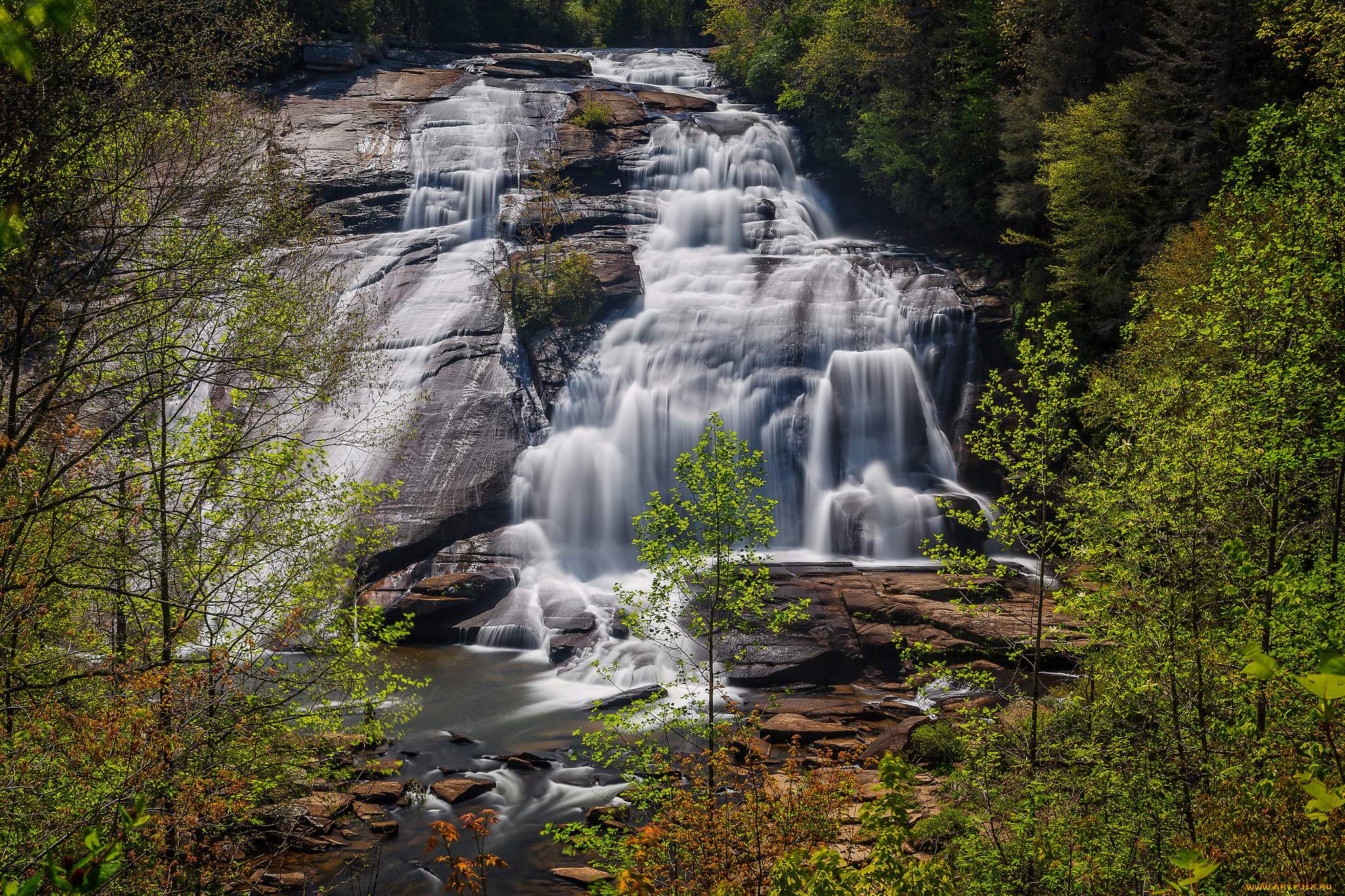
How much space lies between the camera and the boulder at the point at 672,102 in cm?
4025

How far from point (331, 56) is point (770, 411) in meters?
33.0

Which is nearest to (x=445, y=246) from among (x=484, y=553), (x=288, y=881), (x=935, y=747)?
(x=484, y=553)

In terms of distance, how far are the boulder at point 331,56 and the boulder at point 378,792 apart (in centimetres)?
4003

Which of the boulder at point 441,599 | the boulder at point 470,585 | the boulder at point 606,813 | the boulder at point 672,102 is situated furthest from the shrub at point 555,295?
the boulder at point 606,813

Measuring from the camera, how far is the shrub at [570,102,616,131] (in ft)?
122

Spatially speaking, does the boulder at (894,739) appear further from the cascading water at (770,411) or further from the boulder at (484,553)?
the boulder at (484,553)

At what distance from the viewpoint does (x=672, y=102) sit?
4084 centimetres

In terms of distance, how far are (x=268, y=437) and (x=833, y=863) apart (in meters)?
8.91

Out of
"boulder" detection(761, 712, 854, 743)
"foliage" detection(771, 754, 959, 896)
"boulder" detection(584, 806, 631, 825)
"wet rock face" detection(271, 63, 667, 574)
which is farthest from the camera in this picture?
"wet rock face" detection(271, 63, 667, 574)

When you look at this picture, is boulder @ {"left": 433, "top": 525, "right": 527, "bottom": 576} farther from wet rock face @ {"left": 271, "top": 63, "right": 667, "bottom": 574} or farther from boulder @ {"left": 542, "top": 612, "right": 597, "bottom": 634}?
boulder @ {"left": 542, "top": 612, "right": 597, "bottom": 634}

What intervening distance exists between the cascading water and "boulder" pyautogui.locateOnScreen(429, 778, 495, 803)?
620 centimetres

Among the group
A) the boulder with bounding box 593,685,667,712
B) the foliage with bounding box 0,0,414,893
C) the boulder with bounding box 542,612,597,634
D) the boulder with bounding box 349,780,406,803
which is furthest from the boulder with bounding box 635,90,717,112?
the boulder with bounding box 349,780,406,803

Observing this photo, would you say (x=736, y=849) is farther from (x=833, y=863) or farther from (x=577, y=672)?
(x=577, y=672)

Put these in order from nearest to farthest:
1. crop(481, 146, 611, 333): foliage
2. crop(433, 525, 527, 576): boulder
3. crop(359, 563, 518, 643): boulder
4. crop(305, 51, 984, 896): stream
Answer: crop(305, 51, 984, 896): stream, crop(359, 563, 518, 643): boulder, crop(433, 525, 527, 576): boulder, crop(481, 146, 611, 333): foliage
